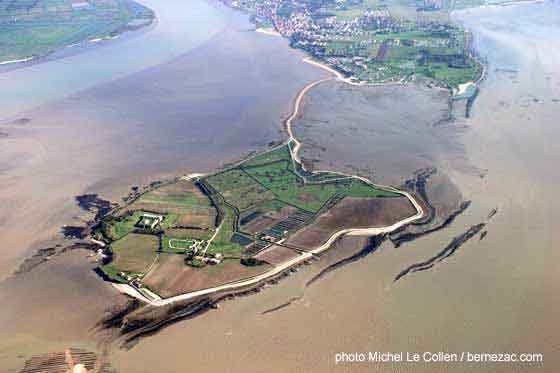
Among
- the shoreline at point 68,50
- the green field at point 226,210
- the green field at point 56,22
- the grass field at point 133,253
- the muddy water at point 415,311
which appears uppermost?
the green field at point 56,22

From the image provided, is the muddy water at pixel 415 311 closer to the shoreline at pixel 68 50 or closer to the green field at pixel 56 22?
the shoreline at pixel 68 50

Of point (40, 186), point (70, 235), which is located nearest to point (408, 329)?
point (70, 235)

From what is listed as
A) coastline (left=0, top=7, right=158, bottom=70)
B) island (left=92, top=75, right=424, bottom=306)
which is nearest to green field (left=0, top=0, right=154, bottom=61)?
coastline (left=0, top=7, right=158, bottom=70)

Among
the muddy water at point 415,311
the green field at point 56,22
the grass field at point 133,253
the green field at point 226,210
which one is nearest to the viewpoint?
the muddy water at point 415,311

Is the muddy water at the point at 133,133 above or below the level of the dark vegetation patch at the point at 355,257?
above

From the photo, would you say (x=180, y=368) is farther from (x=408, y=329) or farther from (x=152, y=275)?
(x=408, y=329)

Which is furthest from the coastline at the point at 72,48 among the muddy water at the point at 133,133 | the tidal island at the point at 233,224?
the tidal island at the point at 233,224

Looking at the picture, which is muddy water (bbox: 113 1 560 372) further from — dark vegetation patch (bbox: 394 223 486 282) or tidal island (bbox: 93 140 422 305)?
tidal island (bbox: 93 140 422 305)
